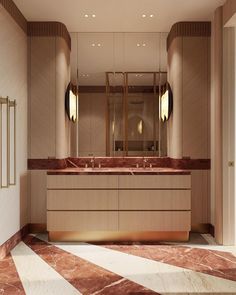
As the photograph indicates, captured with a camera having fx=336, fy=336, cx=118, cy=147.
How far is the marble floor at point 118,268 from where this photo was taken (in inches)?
105

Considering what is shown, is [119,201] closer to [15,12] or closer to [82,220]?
[82,220]

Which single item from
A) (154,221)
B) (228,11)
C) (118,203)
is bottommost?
(154,221)

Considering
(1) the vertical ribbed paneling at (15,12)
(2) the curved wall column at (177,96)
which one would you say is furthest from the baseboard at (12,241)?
(1) the vertical ribbed paneling at (15,12)

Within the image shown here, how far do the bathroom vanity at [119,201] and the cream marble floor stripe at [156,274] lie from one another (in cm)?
39

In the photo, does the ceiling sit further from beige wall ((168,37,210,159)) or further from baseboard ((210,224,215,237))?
baseboard ((210,224,215,237))

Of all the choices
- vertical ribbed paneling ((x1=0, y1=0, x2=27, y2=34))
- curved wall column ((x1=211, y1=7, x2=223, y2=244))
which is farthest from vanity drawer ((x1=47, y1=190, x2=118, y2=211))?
vertical ribbed paneling ((x1=0, y1=0, x2=27, y2=34))

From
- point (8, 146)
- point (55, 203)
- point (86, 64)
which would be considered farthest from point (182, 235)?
point (86, 64)

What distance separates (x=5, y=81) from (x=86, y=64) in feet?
4.81

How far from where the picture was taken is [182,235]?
157 inches

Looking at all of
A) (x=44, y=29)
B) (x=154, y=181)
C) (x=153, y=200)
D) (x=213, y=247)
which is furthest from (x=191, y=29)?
(x=213, y=247)

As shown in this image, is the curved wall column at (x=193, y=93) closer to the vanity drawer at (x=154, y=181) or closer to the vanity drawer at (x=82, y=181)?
the vanity drawer at (x=154, y=181)

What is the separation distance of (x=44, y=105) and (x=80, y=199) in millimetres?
1335

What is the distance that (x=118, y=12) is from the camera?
12.8 feet

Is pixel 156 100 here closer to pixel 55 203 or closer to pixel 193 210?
pixel 193 210
